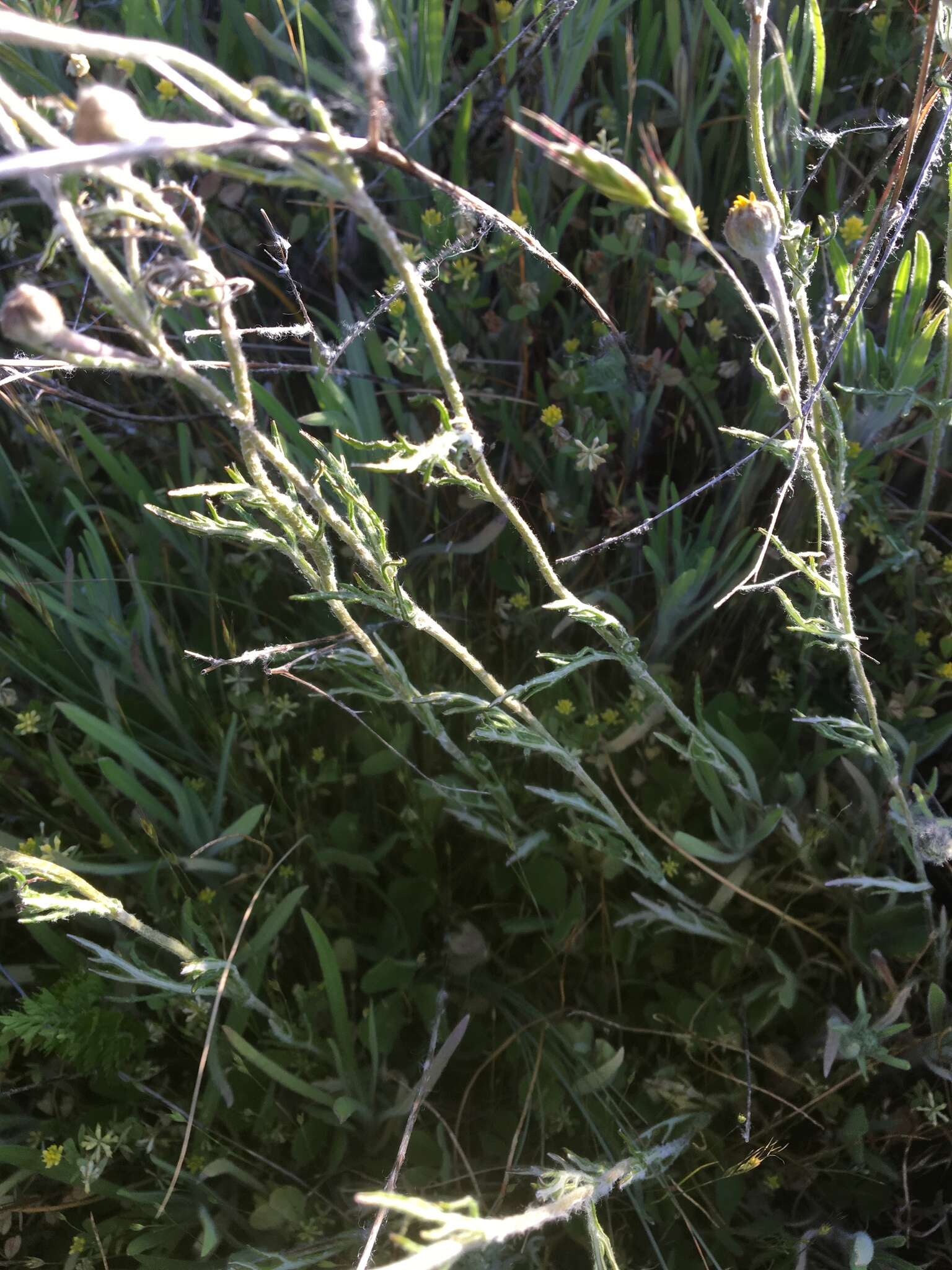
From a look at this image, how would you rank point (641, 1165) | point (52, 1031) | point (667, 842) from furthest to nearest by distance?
point (667, 842), point (52, 1031), point (641, 1165)

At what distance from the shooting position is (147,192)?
559mm

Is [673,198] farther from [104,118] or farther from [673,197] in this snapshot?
[104,118]

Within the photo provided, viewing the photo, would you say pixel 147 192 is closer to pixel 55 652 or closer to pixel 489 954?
pixel 55 652

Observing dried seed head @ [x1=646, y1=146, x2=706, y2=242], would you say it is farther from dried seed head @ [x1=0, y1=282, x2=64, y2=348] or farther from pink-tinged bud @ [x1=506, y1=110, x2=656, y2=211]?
dried seed head @ [x1=0, y1=282, x2=64, y2=348]

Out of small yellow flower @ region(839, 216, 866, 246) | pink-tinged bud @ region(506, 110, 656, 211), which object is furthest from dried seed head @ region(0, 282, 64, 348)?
small yellow flower @ region(839, 216, 866, 246)

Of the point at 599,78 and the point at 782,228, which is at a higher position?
the point at 599,78

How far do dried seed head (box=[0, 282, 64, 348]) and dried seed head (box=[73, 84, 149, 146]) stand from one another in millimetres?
101

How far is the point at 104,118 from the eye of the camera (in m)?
0.44

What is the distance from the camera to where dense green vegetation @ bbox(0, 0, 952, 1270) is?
3.94 feet

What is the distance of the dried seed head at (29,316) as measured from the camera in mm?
524

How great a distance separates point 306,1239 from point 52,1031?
1.30ft

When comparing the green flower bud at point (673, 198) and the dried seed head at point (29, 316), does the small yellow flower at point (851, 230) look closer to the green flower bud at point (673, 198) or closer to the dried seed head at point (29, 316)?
the green flower bud at point (673, 198)

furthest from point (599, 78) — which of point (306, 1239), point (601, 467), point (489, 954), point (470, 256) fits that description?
point (306, 1239)

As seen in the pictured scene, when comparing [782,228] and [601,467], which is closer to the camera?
[782,228]
